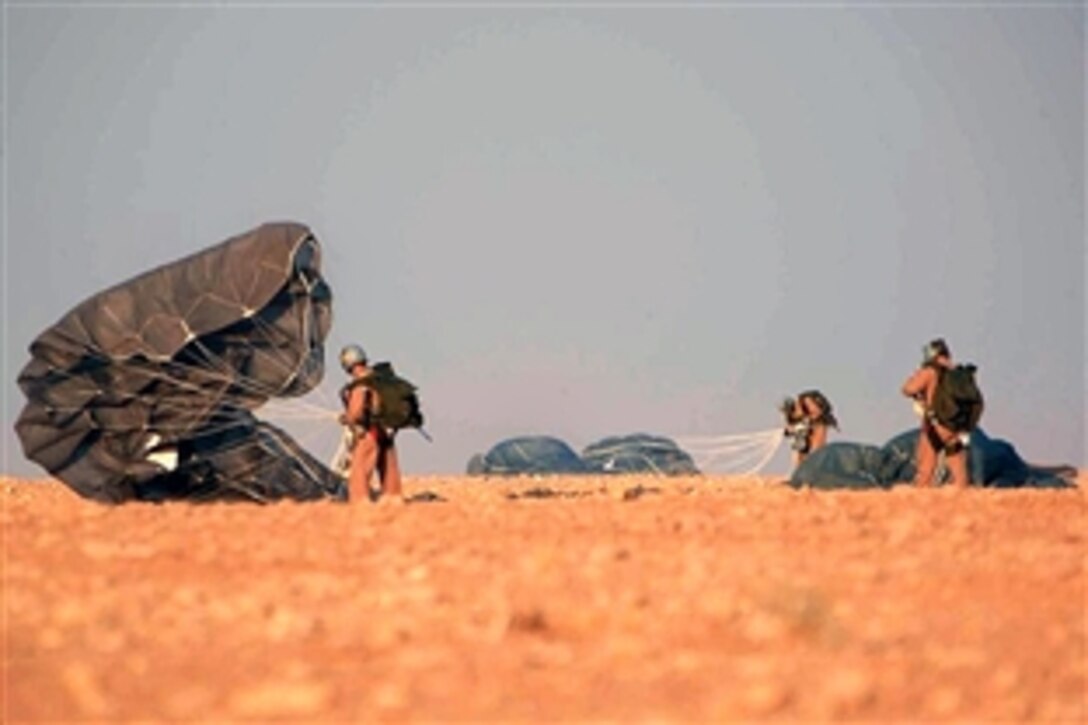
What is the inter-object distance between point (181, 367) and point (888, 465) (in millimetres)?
8935

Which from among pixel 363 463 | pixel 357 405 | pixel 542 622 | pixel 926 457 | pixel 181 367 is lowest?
pixel 542 622

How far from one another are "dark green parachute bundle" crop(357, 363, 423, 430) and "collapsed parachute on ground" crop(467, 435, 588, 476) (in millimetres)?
28934

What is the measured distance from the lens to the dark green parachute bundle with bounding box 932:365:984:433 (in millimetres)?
21141

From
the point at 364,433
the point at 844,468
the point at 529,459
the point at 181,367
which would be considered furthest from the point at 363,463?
the point at 529,459

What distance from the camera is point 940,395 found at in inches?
834

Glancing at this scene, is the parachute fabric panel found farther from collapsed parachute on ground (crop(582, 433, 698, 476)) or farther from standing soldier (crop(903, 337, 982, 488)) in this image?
collapsed parachute on ground (crop(582, 433, 698, 476))

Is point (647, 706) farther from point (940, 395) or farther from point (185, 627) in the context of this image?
point (940, 395)

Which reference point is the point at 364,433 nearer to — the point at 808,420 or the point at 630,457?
the point at 808,420

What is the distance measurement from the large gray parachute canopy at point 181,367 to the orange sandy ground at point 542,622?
693 cm

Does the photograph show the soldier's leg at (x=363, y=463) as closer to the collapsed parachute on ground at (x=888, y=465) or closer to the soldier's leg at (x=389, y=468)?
the soldier's leg at (x=389, y=468)

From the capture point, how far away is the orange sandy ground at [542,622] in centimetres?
641

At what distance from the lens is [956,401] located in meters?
21.2

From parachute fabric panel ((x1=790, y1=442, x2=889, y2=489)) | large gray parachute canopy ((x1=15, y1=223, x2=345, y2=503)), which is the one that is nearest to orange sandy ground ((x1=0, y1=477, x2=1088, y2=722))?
large gray parachute canopy ((x1=15, y1=223, x2=345, y2=503))

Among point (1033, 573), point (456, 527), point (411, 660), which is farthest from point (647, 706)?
point (456, 527)
